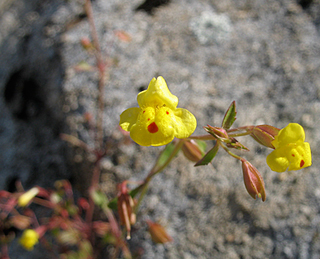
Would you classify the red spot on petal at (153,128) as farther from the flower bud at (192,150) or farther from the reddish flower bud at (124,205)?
the reddish flower bud at (124,205)

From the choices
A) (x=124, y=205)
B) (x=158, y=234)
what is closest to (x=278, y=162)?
(x=124, y=205)

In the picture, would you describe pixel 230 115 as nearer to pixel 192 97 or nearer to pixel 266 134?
pixel 266 134

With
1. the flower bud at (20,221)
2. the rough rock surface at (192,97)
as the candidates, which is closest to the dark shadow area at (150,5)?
the rough rock surface at (192,97)

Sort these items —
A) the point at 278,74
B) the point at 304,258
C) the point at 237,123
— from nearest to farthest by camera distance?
the point at 304,258 → the point at 237,123 → the point at 278,74

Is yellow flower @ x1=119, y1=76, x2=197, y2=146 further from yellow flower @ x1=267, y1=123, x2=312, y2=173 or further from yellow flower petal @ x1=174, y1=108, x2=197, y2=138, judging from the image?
yellow flower @ x1=267, y1=123, x2=312, y2=173

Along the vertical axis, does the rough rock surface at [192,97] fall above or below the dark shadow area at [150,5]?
below

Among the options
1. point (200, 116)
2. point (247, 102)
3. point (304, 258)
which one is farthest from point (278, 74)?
point (304, 258)

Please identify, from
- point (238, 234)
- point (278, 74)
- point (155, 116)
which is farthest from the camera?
point (278, 74)

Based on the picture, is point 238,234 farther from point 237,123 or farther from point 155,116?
point 155,116
